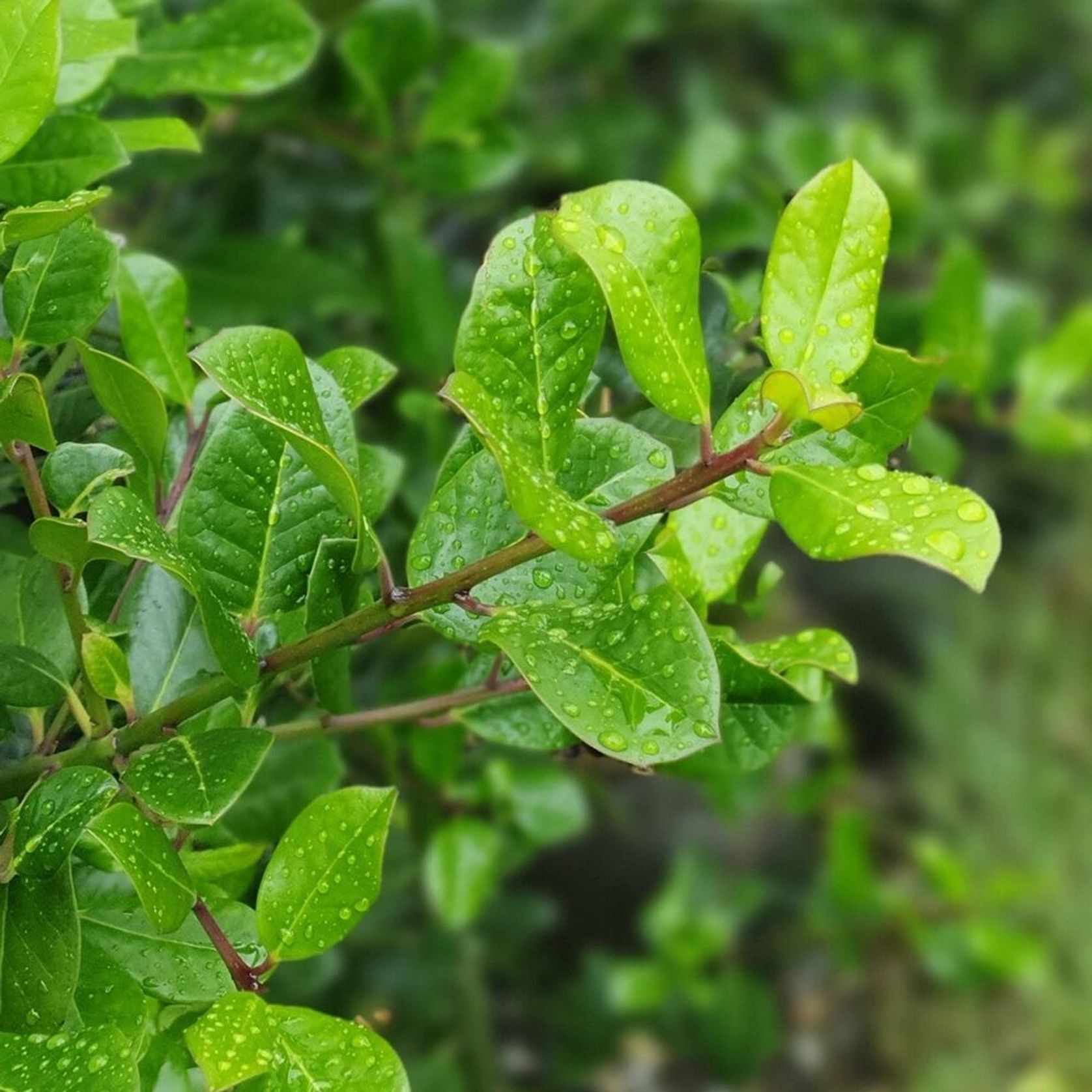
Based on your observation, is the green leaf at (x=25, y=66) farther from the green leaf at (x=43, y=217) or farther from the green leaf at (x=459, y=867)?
the green leaf at (x=459, y=867)

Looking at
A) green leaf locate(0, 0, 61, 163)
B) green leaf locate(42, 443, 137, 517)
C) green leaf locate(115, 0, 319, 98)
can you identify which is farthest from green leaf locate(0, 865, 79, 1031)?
green leaf locate(115, 0, 319, 98)

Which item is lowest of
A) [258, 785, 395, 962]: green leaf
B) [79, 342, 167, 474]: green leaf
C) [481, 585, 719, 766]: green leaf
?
[258, 785, 395, 962]: green leaf

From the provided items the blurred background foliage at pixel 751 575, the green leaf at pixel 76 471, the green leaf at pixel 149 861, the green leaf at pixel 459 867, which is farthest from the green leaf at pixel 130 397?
the green leaf at pixel 459 867

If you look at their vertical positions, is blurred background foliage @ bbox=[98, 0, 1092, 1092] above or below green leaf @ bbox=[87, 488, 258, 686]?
below

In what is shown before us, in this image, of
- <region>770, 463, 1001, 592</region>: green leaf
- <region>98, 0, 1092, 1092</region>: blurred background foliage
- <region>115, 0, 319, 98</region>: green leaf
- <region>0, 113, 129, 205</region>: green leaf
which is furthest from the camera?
<region>98, 0, 1092, 1092</region>: blurred background foliage

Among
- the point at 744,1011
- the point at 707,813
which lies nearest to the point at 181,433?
the point at 744,1011

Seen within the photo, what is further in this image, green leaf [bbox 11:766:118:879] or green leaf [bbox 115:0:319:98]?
green leaf [bbox 115:0:319:98]

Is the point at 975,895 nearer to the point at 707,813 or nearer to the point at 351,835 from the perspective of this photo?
the point at 707,813

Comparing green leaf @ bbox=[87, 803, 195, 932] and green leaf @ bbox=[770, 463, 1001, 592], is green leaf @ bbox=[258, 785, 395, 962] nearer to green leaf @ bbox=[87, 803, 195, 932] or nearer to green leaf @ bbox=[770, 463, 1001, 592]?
Result: green leaf @ bbox=[87, 803, 195, 932]
